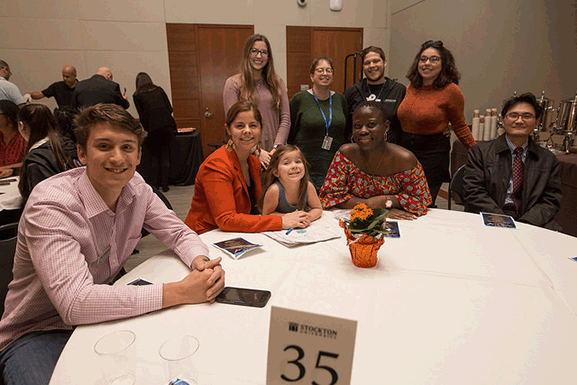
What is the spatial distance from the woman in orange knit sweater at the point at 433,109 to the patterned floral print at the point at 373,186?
0.78 meters

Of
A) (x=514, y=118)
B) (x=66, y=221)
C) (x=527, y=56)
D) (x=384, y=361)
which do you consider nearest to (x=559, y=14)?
(x=527, y=56)

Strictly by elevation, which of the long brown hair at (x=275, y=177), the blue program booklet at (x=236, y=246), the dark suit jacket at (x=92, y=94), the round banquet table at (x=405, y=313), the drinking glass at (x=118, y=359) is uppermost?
the dark suit jacket at (x=92, y=94)

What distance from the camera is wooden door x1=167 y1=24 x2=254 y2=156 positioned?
20.9 ft

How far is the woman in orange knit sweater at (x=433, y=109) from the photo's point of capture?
2682 mm

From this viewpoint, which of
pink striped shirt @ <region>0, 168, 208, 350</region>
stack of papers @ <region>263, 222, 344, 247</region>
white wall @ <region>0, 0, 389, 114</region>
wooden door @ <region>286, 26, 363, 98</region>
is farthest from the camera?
wooden door @ <region>286, 26, 363, 98</region>

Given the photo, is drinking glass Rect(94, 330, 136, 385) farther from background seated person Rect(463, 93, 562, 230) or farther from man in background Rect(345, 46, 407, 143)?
man in background Rect(345, 46, 407, 143)

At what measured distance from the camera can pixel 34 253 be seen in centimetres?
109

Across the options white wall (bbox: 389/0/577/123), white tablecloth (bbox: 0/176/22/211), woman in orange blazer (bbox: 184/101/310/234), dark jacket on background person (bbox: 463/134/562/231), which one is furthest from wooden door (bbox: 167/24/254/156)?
dark jacket on background person (bbox: 463/134/562/231)

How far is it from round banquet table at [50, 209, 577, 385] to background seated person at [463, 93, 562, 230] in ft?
2.04

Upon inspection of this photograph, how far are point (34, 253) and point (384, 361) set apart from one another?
3.35ft

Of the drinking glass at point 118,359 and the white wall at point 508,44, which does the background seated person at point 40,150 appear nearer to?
the drinking glass at point 118,359

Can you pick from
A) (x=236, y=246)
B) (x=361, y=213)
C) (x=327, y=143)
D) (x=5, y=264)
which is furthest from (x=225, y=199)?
(x=327, y=143)

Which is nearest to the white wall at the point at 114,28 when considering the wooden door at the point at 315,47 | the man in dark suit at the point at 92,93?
the wooden door at the point at 315,47

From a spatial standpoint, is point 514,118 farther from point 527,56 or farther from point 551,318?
point 527,56
